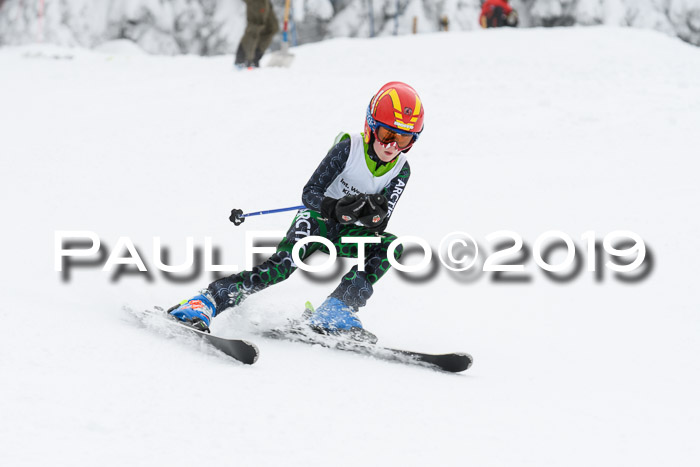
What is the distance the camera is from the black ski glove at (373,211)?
3.54 meters

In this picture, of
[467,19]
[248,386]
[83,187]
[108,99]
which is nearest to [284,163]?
[83,187]

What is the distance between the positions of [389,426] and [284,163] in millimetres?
4829

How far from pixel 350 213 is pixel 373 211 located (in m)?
0.12

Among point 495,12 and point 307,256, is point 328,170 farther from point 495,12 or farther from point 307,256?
point 495,12

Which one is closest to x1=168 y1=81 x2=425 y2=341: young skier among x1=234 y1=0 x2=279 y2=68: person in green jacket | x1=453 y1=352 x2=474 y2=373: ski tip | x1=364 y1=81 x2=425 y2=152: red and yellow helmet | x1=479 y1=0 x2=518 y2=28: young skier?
x1=364 y1=81 x2=425 y2=152: red and yellow helmet

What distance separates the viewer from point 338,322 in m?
3.54

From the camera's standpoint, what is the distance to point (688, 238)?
5059 millimetres

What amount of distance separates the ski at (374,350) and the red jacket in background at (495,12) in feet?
48.2

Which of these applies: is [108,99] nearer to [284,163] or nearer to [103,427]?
[284,163]

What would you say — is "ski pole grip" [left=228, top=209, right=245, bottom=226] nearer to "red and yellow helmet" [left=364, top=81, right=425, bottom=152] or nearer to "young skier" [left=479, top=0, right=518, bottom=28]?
"red and yellow helmet" [left=364, top=81, right=425, bottom=152]

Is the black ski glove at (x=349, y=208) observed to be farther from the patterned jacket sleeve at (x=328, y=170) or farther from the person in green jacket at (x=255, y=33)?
the person in green jacket at (x=255, y=33)

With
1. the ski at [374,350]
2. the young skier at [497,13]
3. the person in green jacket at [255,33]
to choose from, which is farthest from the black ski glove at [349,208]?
the young skier at [497,13]

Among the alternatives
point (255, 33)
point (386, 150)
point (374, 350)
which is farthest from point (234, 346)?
point (255, 33)

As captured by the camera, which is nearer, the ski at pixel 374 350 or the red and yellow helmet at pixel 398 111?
the ski at pixel 374 350
